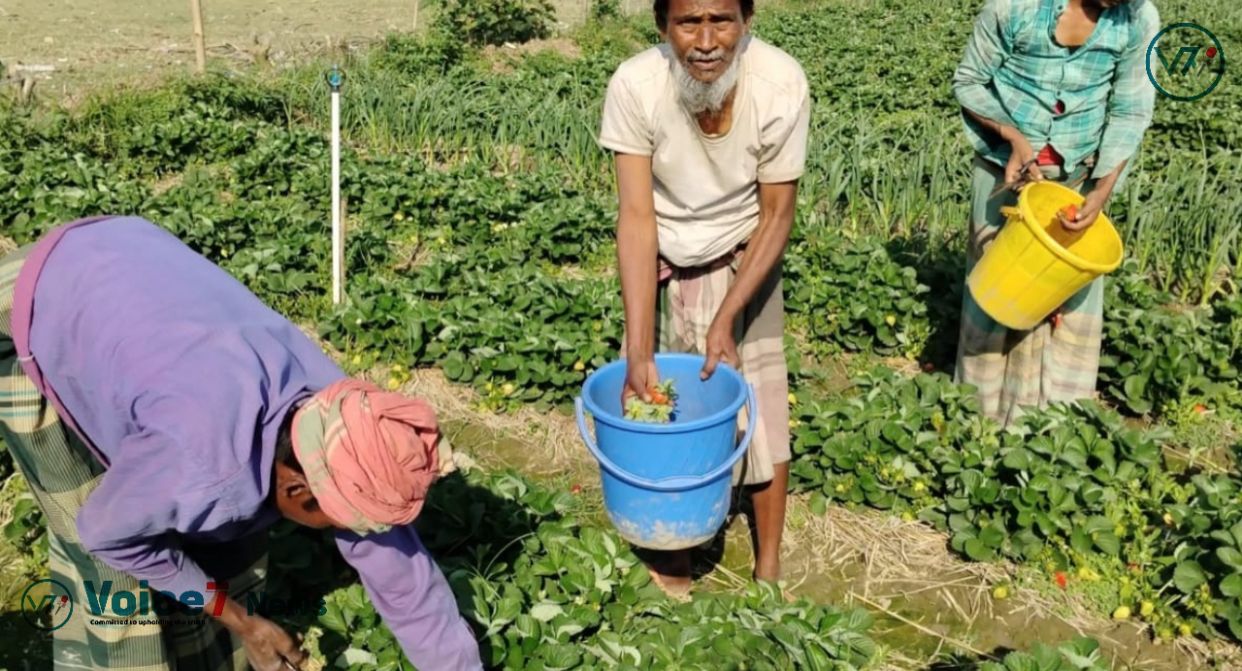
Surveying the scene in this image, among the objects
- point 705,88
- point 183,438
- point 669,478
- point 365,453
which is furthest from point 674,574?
point 183,438

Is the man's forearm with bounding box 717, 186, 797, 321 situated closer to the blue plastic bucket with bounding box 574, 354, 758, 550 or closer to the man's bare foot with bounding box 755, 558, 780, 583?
the blue plastic bucket with bounding box 574, 354, 758, 550

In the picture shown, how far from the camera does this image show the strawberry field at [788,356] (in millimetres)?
2721

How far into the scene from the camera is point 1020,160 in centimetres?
332

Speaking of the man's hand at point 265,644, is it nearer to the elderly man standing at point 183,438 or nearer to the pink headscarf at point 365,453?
the elderly man standing at point 183,438

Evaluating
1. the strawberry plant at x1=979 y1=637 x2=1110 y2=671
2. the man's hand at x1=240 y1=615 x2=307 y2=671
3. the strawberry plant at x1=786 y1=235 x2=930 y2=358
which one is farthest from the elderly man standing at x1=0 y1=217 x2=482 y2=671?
the strawberry plant at x1=786 y1=235 x2=930 y2=358

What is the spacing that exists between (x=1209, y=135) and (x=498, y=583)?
258 inches

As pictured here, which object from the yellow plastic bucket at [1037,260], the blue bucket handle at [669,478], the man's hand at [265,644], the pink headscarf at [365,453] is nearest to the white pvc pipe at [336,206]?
the blue bucket handle at [669,478]

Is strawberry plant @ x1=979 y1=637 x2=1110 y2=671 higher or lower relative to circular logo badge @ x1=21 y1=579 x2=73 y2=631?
higher

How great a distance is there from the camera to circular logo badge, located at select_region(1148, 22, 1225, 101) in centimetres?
873

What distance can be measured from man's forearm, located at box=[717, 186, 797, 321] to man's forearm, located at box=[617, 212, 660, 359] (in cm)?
20

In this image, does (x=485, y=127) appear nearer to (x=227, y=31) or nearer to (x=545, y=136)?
(x=545, y=136)

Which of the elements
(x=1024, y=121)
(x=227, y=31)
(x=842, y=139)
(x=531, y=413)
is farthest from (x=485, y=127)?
(x=227, y=31)

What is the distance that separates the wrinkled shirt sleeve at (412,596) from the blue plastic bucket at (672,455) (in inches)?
25.7

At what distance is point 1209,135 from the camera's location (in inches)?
281
